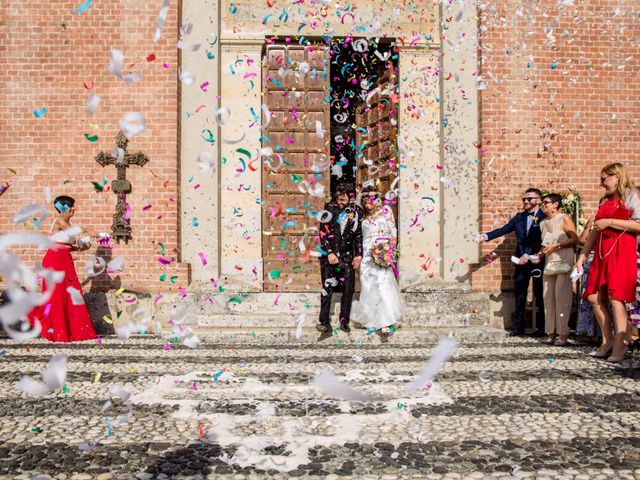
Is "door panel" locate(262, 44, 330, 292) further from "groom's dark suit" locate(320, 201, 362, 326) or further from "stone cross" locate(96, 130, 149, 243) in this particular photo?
"stone cross" locate(96, 130, 149, 243)

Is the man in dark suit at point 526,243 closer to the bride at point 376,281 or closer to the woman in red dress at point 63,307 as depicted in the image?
the bride at point 376,281

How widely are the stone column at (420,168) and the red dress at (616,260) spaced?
3080 millimetres

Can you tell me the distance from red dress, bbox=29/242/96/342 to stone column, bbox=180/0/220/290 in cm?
156

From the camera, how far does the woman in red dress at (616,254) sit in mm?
5594

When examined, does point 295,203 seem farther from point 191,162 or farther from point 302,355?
point 302,355

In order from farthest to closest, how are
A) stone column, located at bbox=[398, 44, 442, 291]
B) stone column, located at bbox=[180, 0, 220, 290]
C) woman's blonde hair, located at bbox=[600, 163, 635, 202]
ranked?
1. stone column, located at bbox=[398, 44, 442, 291]
2. stone column, located at bbox=[180, 0, 220, 290]
3. woman's blonde hair, located at bbox=[600, 163, 635, 202]

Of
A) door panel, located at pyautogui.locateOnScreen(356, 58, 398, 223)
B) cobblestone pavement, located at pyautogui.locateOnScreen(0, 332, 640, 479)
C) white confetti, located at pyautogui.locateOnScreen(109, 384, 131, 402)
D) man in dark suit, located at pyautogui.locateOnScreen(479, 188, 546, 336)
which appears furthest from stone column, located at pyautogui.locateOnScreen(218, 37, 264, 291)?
white confetti, located at pyautogui.locateOnScreen(109, 384, 131, 402)

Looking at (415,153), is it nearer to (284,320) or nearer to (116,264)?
(284,320)

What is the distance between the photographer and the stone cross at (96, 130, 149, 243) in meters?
8.42

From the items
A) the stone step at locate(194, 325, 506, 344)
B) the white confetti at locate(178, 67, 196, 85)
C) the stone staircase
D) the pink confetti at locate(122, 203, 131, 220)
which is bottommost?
the stone step at locate(194, 325, 506, 344)

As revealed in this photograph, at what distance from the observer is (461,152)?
28.8 feet

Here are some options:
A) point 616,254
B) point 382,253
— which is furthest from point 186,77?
point 616,254

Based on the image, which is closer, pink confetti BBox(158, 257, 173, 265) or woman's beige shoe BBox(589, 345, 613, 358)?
woman's beige shoe BBox(589, 345, 613, 358)

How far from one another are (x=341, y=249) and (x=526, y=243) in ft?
8.36
